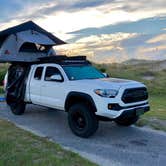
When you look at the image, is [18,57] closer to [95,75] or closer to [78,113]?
[95,75]

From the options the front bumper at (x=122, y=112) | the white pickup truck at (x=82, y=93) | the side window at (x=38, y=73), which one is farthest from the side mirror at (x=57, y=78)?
the front bumper at (x=122, y=112)

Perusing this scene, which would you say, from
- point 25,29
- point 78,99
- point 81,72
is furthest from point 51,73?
point 25,29

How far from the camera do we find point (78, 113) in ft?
27.1

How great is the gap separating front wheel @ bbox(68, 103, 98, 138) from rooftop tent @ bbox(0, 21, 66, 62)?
3.55 metres

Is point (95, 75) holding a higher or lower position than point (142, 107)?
higher

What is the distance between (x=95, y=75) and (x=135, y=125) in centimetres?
206

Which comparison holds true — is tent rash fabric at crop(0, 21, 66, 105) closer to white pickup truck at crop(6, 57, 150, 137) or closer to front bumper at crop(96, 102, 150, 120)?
white pickup truck at crop(6, 57, 150, 137)

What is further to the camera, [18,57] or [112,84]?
[18,57]

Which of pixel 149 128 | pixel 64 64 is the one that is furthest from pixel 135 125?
pixel 64 64

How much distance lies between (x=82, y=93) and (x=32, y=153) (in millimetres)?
2350

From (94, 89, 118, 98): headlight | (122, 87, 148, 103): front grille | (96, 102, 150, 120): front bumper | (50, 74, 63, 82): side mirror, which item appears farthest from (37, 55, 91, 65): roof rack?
(96, 102, 150, 120): front bumper

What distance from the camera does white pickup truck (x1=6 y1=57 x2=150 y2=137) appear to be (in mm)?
7727

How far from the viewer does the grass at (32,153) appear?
19.3 feet

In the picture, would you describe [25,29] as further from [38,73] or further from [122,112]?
[122,112]
